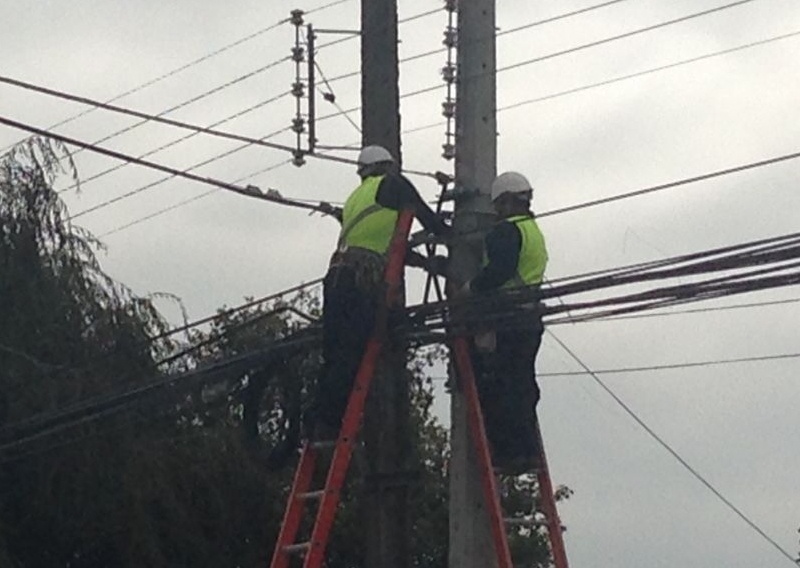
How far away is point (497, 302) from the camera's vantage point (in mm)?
10602

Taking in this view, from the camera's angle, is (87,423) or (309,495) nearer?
(309,495)

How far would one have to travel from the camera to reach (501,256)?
10672 mm

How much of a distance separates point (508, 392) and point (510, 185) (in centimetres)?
111

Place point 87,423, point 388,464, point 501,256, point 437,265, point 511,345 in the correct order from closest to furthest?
point 501,256
point 511,345
point 437,265
point 388,464
point 87,423

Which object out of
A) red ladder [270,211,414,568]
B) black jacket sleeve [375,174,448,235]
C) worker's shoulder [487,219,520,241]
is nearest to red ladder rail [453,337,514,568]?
red ladder [270,211,414,568]

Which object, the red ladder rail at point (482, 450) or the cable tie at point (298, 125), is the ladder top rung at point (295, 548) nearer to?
the red ladder rail at point (482, 450)

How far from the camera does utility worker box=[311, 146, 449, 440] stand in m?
11.0

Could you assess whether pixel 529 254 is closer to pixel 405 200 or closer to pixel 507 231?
pixel 507 231

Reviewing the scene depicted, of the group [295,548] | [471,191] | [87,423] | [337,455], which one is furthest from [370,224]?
[87,423]

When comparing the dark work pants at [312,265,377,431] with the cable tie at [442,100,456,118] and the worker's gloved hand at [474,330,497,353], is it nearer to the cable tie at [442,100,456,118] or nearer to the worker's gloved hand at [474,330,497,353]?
the worker's gloved hand at [474,330,497,353]

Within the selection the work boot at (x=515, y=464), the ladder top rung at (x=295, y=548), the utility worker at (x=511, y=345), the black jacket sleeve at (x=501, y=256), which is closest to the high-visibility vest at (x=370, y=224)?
the utility worker at (x=511, y=345)

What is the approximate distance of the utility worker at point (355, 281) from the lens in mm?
11047

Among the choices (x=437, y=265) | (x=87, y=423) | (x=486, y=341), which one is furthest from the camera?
(x=87, y=423)

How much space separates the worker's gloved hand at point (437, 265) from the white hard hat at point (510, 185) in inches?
24.9
